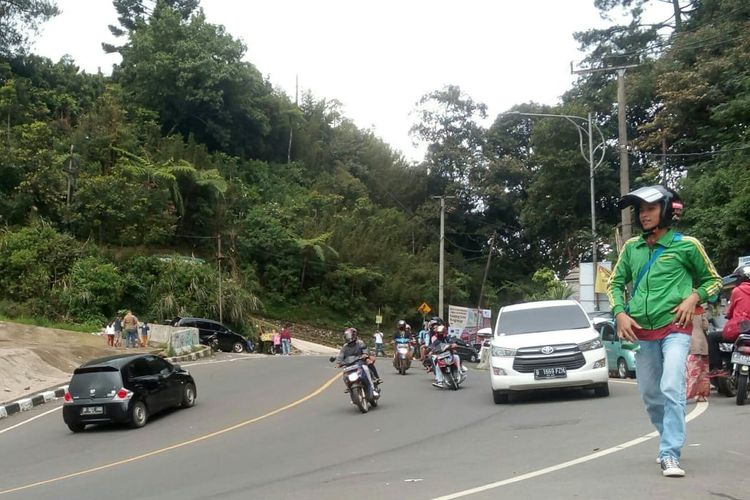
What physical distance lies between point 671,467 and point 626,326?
1140 mm

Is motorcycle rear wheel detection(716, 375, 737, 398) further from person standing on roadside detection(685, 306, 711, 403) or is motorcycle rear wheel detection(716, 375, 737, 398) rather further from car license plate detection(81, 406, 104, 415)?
car license plate detection(81, 406, 104, 415)

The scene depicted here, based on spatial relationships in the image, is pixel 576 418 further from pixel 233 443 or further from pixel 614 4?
pixel 614 4

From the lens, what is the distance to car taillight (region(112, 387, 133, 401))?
15555 mm

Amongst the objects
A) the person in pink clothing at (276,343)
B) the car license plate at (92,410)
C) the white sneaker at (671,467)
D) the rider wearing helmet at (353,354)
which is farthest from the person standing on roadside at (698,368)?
the person in pink clothing at (276,343)

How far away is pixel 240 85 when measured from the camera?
195 feet

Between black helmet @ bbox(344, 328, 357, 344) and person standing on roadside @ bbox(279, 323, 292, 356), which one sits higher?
black helmet @ bbox(344, 328, 357, 344)

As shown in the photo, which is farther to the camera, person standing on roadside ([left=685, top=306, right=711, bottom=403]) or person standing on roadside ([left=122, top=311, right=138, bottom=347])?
person standing on roadside ([left=122, top=311, right=138, bottom=347])

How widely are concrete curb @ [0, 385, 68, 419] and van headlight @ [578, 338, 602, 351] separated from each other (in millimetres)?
12856

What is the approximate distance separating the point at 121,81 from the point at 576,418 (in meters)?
58.2

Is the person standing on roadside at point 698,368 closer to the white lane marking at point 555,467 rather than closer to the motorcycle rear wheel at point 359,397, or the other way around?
the white lane marking at point 555,467

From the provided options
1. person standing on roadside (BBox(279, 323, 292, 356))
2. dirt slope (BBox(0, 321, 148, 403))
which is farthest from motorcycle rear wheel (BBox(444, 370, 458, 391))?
person standing on roadside (BBox(279, 323, 292, 356))

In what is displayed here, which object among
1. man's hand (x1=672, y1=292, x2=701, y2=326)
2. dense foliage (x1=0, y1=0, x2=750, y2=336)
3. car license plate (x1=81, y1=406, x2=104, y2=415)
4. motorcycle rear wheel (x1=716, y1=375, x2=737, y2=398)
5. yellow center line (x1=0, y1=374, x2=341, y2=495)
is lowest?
yellow center line (x1=0, y1=374, x2=341, y2=495)

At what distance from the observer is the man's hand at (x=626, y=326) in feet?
19.0

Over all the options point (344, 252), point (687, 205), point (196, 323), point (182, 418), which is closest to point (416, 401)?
point (182, 418)
